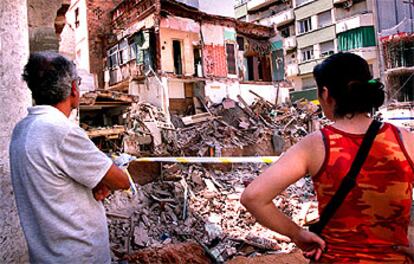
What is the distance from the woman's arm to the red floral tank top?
A: 51 mm

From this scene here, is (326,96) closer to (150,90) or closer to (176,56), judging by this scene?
(150,90)

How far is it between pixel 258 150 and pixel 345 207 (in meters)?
17.5

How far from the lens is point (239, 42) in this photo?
1096 inches

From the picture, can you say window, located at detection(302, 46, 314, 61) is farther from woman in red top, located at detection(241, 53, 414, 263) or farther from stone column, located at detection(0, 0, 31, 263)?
woman in red top, located at detection(241, 53, 414, 263)

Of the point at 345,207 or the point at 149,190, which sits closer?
the point at 345,207

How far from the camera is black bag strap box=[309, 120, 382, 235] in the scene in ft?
4.62

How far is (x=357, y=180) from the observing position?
4.63 ft

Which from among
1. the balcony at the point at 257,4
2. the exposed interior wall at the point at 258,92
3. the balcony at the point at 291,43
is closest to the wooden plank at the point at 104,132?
the exposed interior wall at the point at 258,92

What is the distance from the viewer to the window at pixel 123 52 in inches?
944

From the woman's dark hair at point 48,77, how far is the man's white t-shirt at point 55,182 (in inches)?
2.7

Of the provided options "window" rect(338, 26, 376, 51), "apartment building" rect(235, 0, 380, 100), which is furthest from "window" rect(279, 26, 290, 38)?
"window" rect(338, 26, 376, 51)

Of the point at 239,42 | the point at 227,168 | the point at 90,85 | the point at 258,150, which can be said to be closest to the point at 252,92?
the point at 239,42

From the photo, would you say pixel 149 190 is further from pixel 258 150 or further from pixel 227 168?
pixel 258 150

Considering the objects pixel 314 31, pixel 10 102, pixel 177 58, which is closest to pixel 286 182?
pixel 10 102
